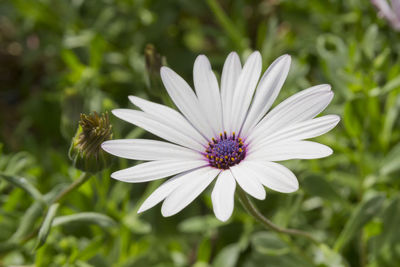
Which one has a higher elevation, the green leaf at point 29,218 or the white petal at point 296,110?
the white petal at point 296,110

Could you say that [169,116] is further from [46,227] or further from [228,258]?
[228,258]

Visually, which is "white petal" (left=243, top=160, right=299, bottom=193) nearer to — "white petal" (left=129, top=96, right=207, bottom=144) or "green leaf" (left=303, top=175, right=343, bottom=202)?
"white petal" (left=129, top=96, right=207, bottom=144)

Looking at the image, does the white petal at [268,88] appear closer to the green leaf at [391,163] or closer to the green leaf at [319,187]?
the green leaf at [319,187]

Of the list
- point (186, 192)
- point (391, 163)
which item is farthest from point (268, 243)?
point (186, 192)

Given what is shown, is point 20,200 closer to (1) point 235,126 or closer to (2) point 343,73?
(1) point 235,126

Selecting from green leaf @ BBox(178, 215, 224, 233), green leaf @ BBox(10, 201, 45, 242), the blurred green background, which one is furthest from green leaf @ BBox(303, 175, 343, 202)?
green leaf @ BBox(10, 201, 45, 242)

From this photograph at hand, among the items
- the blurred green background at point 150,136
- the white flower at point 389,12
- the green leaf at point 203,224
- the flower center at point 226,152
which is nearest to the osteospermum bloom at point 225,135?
the flower center at point 226,152

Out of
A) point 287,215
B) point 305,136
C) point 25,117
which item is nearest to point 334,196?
point 287,215
